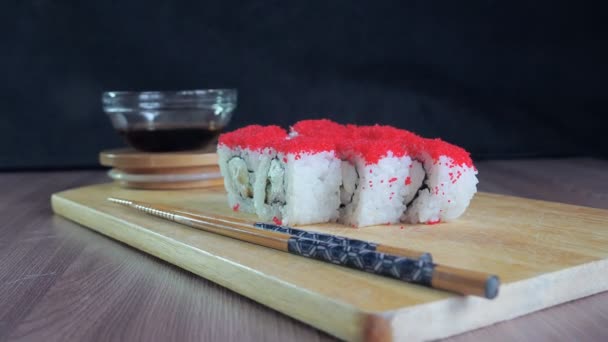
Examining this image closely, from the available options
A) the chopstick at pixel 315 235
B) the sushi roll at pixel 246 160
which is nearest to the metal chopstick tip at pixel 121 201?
the chopstick at pixel 315 235

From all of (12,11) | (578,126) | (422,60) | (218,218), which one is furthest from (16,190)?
(578,126)

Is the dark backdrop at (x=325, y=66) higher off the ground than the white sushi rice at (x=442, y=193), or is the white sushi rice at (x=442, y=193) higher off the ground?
the dark backdrop at (x=325, y=66)

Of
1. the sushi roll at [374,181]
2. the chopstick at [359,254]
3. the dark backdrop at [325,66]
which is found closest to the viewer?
the chopstick at [359,254]

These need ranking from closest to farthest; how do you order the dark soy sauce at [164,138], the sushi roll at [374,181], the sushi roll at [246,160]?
the sushi roll at [374,181] → the sushi roll at [246,160] → the dark soy sauce at [164,138]

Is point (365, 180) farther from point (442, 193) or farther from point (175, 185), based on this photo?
point (175, 185)

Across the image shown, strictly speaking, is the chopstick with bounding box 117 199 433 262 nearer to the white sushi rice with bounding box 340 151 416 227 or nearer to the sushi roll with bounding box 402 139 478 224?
the white sushi rice with bounding box 340 151 416 227

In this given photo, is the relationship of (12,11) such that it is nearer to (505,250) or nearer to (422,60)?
(422,60)

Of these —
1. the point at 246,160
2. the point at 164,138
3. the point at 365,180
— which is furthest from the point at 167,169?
the point at 365,180

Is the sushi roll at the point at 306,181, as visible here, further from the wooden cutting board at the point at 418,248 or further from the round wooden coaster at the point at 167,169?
the round wooden coaster at the point at 167,169
